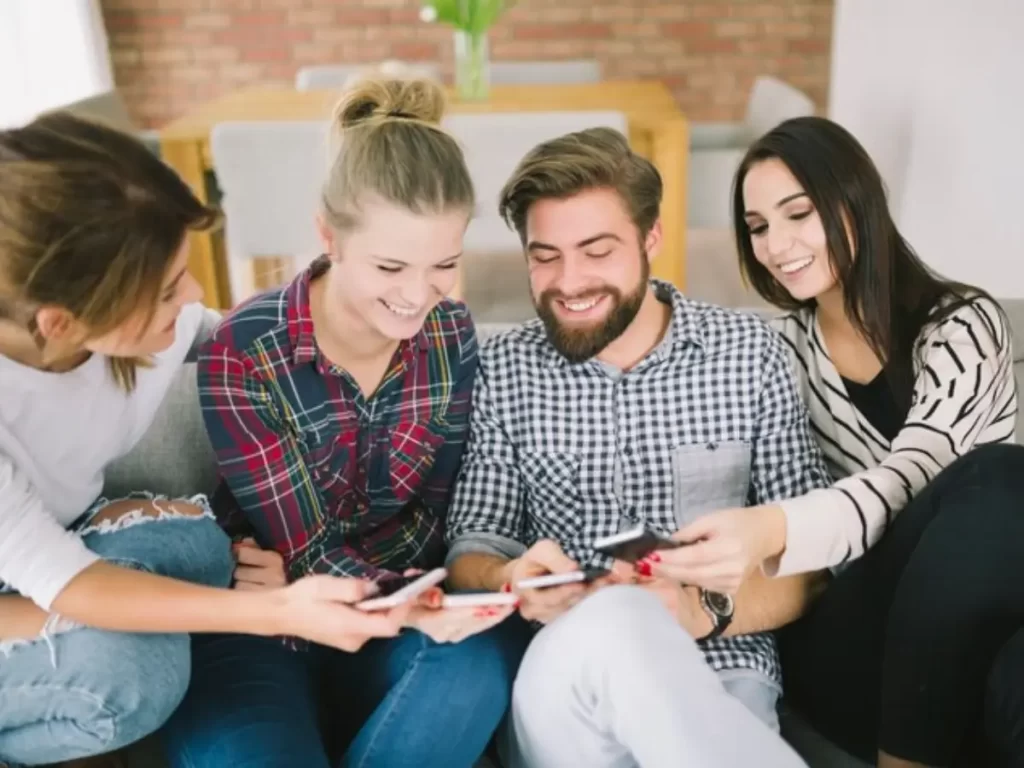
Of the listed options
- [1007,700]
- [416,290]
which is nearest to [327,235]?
[416,290]

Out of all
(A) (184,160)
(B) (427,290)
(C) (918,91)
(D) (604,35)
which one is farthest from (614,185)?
(D) (604,35)

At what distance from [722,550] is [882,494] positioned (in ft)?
0.78

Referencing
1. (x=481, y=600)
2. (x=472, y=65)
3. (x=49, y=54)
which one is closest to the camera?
(x=481, y=600)

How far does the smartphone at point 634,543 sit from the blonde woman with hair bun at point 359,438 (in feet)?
0.48

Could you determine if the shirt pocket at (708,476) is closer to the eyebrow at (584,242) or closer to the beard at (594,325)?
the beard at (594,325)

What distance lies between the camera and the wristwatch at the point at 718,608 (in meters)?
1.29

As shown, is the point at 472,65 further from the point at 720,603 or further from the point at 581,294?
the point at 720,603

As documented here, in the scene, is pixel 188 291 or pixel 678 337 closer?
pixel 188 291

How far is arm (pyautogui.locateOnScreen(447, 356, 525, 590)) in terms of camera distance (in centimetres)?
142

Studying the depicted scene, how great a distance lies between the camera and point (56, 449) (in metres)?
1.17

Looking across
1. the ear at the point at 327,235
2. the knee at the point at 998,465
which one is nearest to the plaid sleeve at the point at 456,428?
the ear at the point at 327,235

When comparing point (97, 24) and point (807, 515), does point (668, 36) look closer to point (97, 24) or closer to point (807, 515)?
point (97, 24)

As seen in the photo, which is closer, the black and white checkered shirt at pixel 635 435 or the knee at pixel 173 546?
the knee at pixel 173 546

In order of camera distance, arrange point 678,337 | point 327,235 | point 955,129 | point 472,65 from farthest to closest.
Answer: point 472,65, point 955,129, point 678,337, point 327,235
